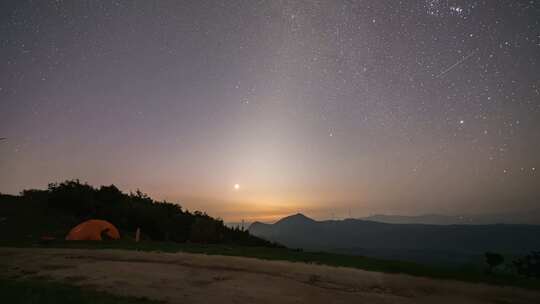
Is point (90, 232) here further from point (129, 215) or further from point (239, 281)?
point (239, 281)

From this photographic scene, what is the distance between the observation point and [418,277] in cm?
1259

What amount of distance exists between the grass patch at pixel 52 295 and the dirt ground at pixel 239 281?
1.85 feet

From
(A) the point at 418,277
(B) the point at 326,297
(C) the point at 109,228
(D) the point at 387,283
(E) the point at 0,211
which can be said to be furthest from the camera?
(E) the point at 0,211

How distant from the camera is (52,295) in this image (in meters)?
8.61

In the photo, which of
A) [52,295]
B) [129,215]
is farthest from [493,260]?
[129,215]

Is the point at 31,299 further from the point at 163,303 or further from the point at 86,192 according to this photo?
the point at 86,192

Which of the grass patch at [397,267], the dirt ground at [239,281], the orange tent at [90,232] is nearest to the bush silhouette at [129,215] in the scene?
the orange tent at [90,232]

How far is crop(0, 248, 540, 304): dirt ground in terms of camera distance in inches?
361

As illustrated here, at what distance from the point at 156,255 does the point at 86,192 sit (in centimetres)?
2148

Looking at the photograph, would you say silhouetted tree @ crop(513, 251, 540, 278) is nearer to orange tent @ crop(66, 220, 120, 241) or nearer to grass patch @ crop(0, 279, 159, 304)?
grass patch @ crop(0, 279, 159, 304)

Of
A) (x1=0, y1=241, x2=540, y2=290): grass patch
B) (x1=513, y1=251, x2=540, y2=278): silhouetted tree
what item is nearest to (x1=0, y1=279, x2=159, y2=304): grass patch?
(x1=0, y1=241, x2=540, y2=290): grass patch

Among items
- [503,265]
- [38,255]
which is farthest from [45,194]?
[503,265]

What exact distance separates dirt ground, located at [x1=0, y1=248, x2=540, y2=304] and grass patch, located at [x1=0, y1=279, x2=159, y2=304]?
1.85ft

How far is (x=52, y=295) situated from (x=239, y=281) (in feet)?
16.2
